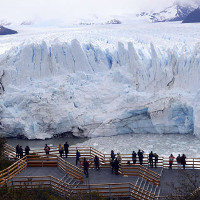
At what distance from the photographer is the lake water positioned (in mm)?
16234

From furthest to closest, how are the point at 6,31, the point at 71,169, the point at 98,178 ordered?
the point at 6,31, the point at 71,169, the point at 98,178

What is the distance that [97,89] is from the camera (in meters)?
20.2

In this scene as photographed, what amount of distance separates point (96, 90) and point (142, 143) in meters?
4.69

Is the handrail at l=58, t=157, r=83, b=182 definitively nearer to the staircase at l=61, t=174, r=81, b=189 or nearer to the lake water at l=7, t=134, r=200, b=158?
the staircase at l=61, t=174, r=81, b=189

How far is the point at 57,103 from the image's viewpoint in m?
19.4

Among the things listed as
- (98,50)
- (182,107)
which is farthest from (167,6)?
(182,107)

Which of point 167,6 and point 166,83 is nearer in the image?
point 166,83

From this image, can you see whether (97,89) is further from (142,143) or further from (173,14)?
(173,14)

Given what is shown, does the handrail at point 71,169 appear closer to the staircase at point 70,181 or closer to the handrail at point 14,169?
the staircase at point 70,181

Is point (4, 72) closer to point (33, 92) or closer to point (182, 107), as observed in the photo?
point (33, 92)

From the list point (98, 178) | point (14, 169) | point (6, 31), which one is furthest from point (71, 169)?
point (6, 31)

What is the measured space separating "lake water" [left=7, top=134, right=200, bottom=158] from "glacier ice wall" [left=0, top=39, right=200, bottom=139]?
534 mm

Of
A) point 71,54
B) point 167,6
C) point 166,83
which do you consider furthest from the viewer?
point 167,6

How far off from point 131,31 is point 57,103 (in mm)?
9779
